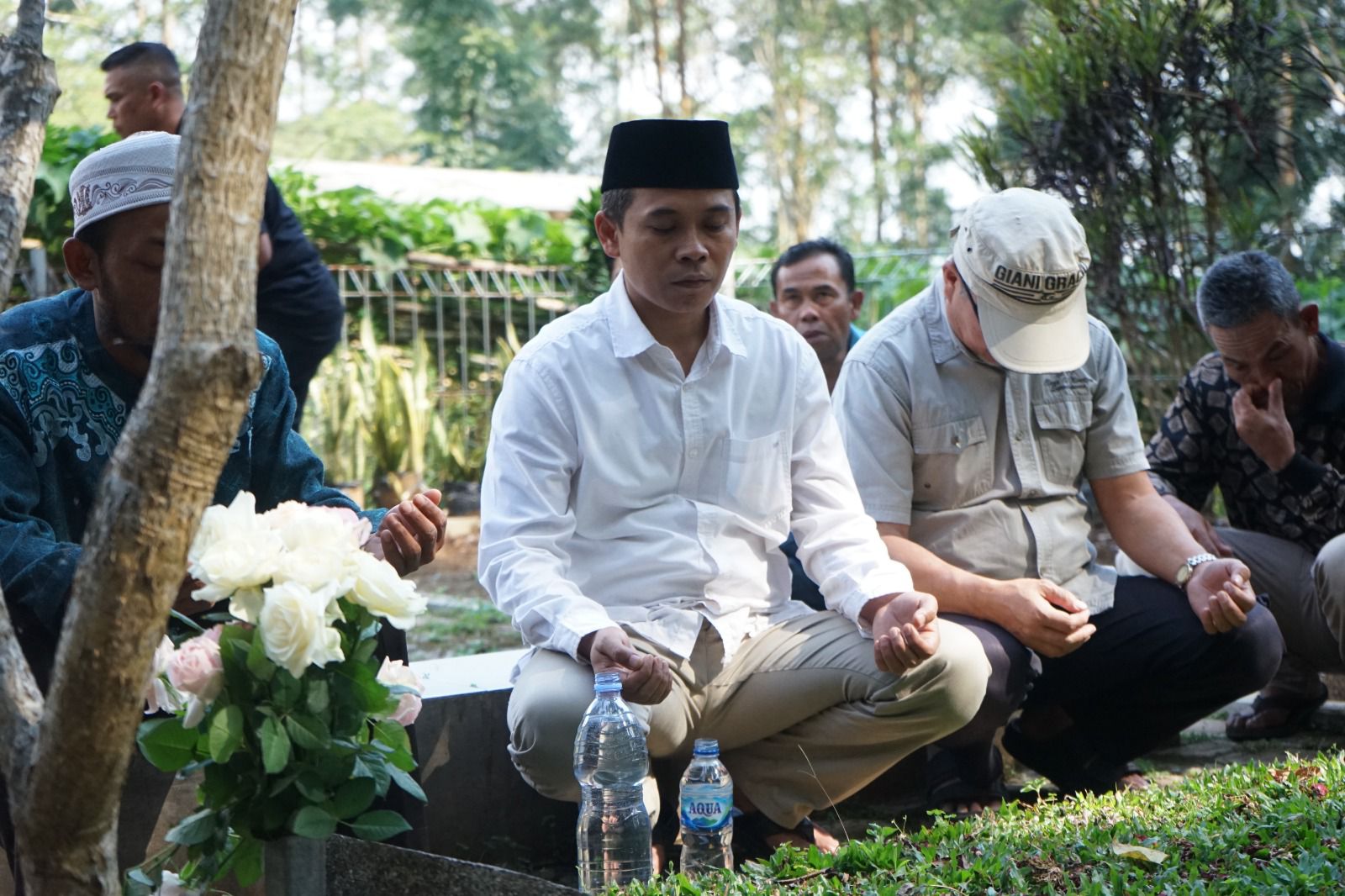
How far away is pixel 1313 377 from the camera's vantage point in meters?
4.96

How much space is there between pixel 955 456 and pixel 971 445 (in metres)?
0.06

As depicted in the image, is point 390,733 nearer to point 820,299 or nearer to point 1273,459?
point 1273,459

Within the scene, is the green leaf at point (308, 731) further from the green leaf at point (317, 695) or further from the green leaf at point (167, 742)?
the green leaf at point (167, 742)

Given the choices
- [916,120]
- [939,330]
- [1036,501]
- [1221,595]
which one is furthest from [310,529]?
[916,120]

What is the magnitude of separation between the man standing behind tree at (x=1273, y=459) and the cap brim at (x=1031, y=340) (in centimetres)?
94

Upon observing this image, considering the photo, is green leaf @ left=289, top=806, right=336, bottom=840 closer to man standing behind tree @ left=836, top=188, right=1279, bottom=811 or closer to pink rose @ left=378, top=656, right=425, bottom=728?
pink rose @ left=378, top=656, right=425, bottom=728

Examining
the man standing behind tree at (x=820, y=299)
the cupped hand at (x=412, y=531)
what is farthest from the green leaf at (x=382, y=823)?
the man standing behind tree at (x=820, y=299)

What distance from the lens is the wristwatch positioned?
170 inches

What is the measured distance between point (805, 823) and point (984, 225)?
174 cm

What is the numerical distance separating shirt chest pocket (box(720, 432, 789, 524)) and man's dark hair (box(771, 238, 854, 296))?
8.66ft

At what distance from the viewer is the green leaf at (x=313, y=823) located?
2215 mm

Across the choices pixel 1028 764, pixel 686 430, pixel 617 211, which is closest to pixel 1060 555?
pixel 1028 764

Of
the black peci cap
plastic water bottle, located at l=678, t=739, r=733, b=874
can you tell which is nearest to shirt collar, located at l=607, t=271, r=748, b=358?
the black peci cap

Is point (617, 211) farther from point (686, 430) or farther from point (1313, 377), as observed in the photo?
point (1313, 377)
